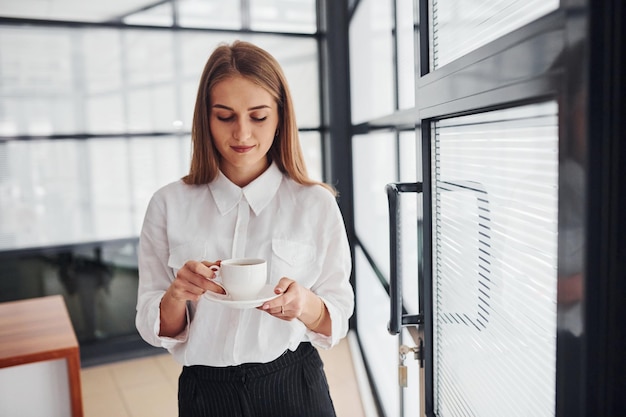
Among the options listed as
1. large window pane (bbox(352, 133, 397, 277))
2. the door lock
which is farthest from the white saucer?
large window pane (bbox(352, 133, 397, 277))

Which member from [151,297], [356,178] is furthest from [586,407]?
[356,178]

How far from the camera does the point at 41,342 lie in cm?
177

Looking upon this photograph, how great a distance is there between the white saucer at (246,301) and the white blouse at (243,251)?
0.10 m

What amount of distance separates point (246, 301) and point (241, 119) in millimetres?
387

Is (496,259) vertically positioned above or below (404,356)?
above

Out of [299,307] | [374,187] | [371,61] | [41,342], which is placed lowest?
[41,342]

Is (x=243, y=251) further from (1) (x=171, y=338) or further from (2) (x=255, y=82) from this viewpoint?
(2) (x=255, y=82)

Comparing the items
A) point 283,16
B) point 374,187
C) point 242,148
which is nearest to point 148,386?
point 374,187

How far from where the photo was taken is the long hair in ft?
3.83

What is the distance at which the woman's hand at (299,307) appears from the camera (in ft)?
3.34

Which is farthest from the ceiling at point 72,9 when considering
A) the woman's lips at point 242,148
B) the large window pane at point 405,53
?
the woman's lips at point 242,148

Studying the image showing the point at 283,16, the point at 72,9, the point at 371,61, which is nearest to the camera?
the point at 371,61

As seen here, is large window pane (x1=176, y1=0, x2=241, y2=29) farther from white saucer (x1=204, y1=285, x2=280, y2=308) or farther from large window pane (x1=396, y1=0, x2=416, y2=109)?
white saucer (x1=204, y1=285, x2=280, y2=308)

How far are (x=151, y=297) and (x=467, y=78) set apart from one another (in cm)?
80
